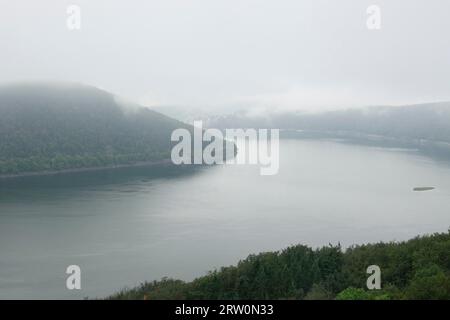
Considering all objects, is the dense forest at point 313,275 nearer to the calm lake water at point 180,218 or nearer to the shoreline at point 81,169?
the calm lake water at point 180,218

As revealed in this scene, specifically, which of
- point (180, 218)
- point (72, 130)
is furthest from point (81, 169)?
point (180, 218)

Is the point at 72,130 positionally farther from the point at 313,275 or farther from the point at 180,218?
the point at 313,275

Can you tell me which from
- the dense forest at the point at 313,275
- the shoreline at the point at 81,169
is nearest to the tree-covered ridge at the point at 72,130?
the shoreline at the point at 81,169

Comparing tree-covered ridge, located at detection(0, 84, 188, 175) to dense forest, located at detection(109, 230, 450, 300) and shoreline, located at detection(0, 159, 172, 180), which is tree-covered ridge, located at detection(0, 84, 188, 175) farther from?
dense forest, located at detection(109, 230, 450, 300)

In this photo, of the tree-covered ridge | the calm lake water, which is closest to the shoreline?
the tree-covered ridge

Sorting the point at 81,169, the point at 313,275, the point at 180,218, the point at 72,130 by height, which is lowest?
the point at 180,218

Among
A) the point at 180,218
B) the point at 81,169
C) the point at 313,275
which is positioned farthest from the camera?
the point at 81,169
